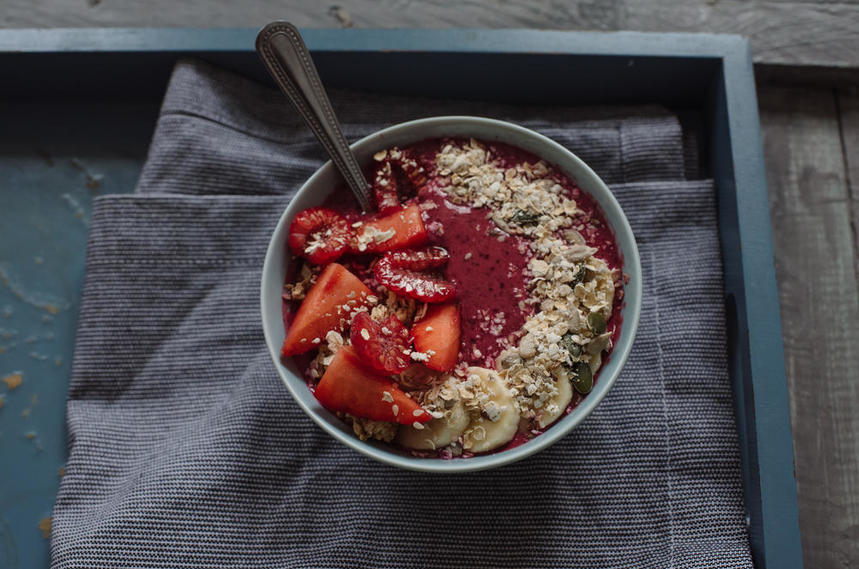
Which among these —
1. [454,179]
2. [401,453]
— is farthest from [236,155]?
[401,453]

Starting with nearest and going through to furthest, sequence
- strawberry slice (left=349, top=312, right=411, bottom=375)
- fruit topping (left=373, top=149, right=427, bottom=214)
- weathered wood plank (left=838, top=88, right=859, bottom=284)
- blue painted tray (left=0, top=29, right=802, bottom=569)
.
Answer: strawberry slice (left=349, top=312, right=411, bottom=375)
fruit topping (left=373, top=149, right=427, bottom=214)
blue painted tray (left=0, top=29, right=802, bottom=569)
weathered wood plank (left=838, top=88, right=859, bottom=284)

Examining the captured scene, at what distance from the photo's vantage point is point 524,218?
4.42ft

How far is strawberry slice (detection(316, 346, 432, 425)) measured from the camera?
4.01 feet

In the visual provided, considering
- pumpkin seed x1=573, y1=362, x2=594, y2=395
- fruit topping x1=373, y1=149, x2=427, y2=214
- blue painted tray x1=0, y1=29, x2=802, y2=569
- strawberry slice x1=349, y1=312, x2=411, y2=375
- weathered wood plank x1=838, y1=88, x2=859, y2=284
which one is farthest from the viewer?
weathered wood plank x1=838, y1=88, x2=859, y2=284

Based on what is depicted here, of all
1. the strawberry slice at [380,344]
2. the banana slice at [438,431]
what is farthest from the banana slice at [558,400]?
the strawberry slice at [380,344]

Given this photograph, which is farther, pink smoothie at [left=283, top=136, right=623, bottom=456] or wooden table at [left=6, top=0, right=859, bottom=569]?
wooden table at [left=6, top=0, right=859, bottom=569]

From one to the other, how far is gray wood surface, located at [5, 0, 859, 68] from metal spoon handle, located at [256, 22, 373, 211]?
55cm

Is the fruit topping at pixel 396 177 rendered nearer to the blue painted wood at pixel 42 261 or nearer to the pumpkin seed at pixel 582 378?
the pumpkin seed at pixel 582 378

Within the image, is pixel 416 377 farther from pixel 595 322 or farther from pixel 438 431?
pixel 595 322

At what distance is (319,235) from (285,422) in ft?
1.39

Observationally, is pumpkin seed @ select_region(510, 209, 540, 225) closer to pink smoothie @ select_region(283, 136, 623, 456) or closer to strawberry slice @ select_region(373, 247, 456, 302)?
pink smoothie @ select_region(283, 136, 623, 456)

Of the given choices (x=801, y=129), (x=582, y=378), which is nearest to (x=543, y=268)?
(x=582, y=378)

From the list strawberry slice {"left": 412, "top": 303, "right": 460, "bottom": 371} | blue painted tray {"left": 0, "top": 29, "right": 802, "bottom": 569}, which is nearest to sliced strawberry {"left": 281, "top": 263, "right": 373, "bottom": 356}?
strawberry slice {"left": 412, "top": 303, "right": 460, "bottom": 371}

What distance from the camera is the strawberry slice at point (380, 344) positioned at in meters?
1.18
